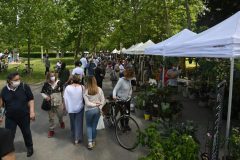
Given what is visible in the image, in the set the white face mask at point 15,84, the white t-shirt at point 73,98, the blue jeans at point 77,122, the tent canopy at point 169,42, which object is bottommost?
the blue jeans at point 77,122

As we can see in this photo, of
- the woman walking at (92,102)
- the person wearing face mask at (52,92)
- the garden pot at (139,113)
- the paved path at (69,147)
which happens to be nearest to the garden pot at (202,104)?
the paved path at (69,147)

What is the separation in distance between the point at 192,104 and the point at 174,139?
923 centimetres

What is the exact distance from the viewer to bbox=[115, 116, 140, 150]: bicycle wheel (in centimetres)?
881

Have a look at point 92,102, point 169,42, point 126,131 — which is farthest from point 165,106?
point 92,102

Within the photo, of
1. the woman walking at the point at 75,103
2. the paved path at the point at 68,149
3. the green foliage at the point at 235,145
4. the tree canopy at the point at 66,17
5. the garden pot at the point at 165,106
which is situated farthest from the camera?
the tree canopy at the point at 66,17

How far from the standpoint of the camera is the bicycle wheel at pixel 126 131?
8.81 m

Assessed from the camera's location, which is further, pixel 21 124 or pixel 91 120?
pixel 91 120

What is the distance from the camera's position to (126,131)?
30.5 ft

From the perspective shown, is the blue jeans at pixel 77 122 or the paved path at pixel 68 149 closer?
the paved path at pixel 68 149

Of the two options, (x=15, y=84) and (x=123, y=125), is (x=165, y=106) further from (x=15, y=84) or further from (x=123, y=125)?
(x=15, y=84)

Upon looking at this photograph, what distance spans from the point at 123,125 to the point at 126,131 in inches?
10.7

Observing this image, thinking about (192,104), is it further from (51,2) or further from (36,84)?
(51,2)

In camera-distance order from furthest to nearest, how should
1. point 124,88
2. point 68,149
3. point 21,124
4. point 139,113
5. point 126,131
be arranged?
1. point 139,113
2. point 124,88
3. point 126,131
4. point 68,149
5. point 21,124

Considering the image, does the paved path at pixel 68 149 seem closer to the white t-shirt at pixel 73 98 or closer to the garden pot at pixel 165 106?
the white t-shirt at pixel 73 98
